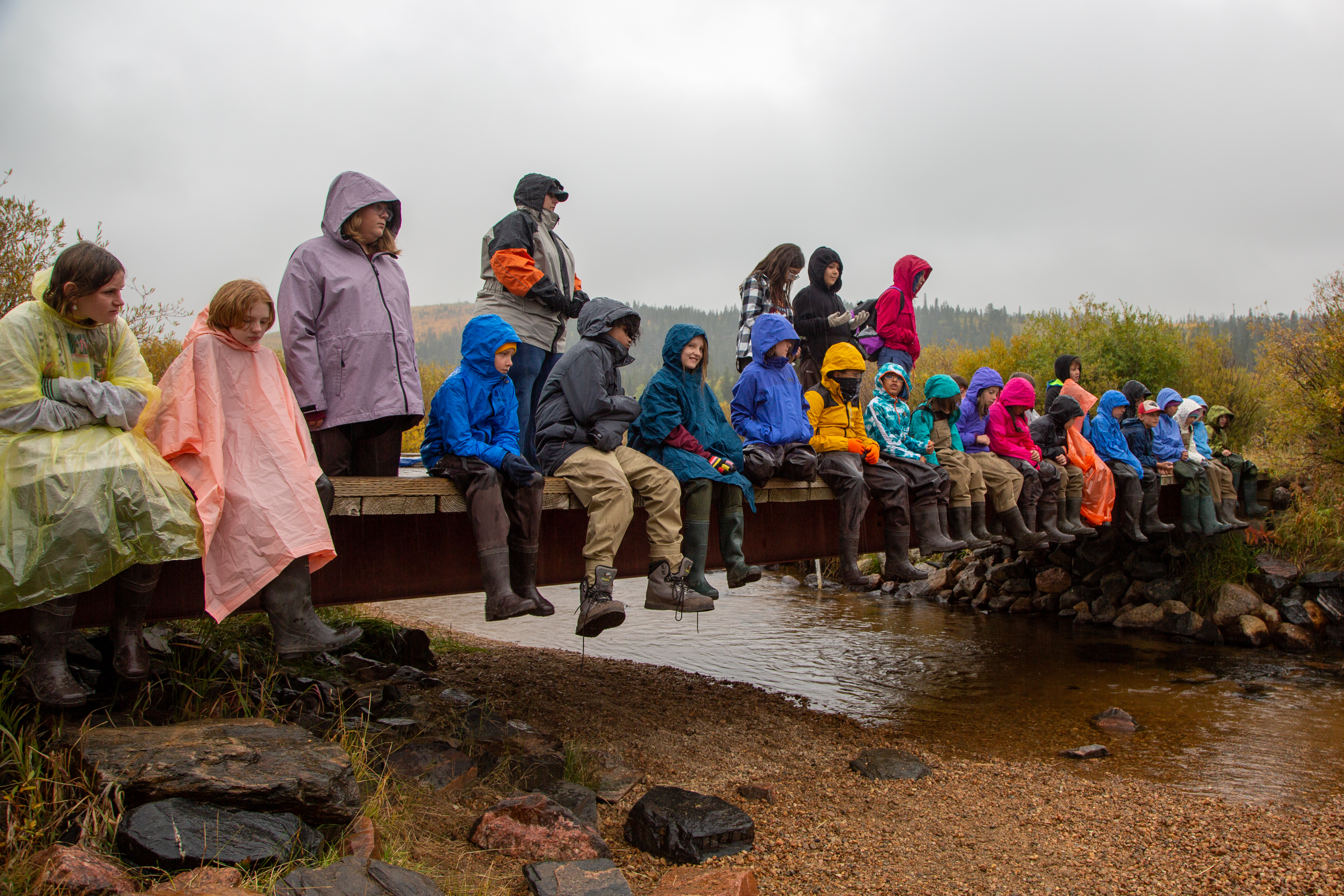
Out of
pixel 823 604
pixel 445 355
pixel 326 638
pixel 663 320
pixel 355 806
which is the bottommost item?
pixel 823 604

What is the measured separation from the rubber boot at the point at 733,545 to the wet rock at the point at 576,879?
2.56m

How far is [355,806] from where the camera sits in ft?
13.1

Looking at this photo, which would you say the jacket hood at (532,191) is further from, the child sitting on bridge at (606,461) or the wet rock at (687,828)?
the wet rock at (687,828)

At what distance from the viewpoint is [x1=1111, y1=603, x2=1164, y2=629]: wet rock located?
46.8 ft

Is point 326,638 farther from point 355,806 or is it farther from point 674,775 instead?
point 674,775

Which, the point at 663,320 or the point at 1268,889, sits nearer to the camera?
the point at 1268,889

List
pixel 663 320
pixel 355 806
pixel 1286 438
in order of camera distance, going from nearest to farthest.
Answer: pixel 355 806 < pixel 1286 438 < pixel 663 320

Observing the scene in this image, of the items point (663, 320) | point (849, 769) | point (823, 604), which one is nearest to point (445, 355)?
point (663, 320)

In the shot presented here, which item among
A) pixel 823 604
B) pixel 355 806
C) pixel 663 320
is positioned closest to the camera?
pixel 355 806

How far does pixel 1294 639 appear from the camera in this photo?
12586mm

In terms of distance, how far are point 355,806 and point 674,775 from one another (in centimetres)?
315

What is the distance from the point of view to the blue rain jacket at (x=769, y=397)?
23.5 ft

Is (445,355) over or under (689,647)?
over

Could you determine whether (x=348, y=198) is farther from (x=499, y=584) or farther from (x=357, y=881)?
(x=357, y=881)
